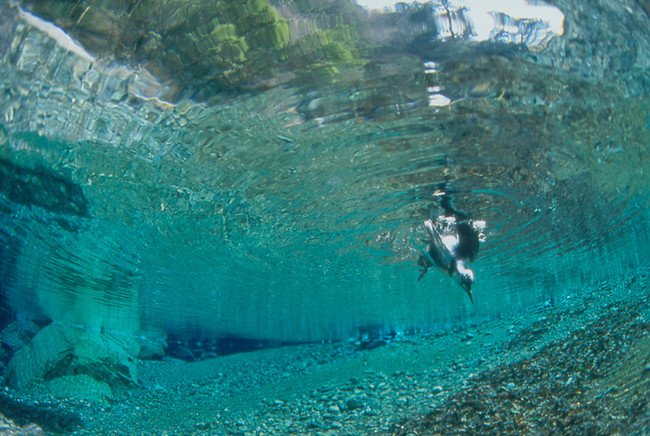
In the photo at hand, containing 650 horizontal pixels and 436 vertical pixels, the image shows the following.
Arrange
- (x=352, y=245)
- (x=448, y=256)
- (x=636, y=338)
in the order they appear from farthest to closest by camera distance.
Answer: (x=352, y=245), (x=448, y=256), (x=636, y=338)

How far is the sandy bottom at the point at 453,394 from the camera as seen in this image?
191 inches

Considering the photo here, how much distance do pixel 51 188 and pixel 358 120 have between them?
6.80m

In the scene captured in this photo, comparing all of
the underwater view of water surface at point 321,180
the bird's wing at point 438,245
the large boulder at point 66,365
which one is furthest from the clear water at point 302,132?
the large boulder at point 66,365

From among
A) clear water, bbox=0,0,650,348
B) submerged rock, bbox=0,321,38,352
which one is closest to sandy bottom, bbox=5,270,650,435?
clear water, bbox=0,0,650,348

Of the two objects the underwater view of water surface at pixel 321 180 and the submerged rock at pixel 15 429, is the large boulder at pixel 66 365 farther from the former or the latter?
the submerged rock at pixel 15 429

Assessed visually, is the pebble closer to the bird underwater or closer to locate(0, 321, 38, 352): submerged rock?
Result: the bird underwater

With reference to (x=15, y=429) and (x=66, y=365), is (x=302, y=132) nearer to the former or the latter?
(x=15, y=429)

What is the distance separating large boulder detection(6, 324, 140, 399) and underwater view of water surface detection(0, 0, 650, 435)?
0.07 metres

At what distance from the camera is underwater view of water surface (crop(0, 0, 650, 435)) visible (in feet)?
13.2

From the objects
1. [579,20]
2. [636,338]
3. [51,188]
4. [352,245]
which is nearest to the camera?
[579,20]

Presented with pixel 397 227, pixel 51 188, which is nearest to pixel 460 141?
pixel 397 227

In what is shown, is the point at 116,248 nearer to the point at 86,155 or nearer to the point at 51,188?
the point at 51,188

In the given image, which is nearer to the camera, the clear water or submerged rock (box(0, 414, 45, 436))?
the clear water

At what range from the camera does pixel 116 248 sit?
10.7 meters
